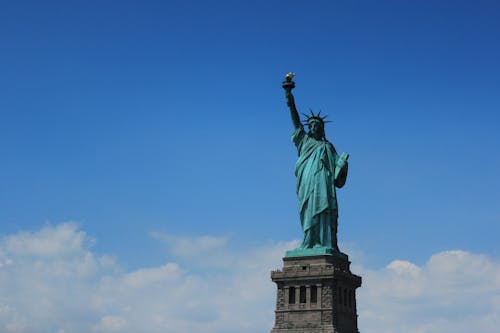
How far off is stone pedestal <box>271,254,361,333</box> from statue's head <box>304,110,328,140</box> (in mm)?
8892

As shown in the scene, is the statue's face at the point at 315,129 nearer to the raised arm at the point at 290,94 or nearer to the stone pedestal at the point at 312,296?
the raised arm at the point at 290,94

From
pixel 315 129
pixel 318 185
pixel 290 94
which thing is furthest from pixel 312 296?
pixel 290 94

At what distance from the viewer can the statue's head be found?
186 feet

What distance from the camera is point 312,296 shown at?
51.8 meters

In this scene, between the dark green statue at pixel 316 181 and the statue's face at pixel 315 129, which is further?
the statue's face at pixel 315 129

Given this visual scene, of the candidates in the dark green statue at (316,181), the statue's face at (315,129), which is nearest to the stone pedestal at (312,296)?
the dark green statue at (316,181)

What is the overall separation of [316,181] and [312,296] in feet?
25.5

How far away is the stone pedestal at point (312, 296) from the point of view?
168 feet

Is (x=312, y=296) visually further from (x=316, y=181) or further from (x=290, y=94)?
(x=290, y=94)

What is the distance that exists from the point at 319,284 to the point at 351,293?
4038 mm

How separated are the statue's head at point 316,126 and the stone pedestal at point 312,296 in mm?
8892

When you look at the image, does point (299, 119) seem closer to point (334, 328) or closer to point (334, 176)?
point (334, 176)

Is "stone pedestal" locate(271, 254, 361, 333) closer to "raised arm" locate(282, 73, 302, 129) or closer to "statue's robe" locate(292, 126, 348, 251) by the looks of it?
"statue's robe" locate(292, 126, 348, 251)

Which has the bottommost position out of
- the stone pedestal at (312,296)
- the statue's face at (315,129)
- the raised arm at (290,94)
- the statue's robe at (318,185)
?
the stone pedestal at (312,296)
